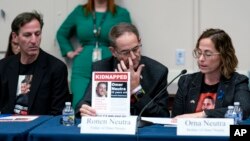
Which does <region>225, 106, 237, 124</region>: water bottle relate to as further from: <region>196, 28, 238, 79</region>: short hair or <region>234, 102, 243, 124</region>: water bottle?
<region>196, 28, 238, 79</region>: short hair

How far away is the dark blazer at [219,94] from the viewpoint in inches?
99.9

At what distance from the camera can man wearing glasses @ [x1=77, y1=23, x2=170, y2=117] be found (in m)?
2.67

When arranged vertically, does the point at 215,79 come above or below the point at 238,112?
above

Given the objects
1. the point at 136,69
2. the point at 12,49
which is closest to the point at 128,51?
the point at 136,69

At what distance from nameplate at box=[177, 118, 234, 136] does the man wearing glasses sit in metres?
0.58

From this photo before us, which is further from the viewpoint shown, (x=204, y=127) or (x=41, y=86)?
(x=41, y=86)

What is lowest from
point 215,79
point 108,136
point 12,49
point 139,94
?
point 108,136

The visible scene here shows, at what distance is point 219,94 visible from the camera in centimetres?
272

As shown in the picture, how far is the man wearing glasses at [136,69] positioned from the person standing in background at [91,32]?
1.56 metres

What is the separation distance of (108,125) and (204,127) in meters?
0.45

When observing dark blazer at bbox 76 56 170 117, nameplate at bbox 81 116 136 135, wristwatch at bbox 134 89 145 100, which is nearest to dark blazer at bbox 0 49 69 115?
dark blazer at bbox 76 56 170 117

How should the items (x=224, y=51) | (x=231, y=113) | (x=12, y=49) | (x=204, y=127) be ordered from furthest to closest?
(x=12, y=49) < (x=224, y=51) < (x=231, y=113) < (x=204, y=127)

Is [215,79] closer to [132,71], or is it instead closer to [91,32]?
[132,71]

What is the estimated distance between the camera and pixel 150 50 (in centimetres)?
484
